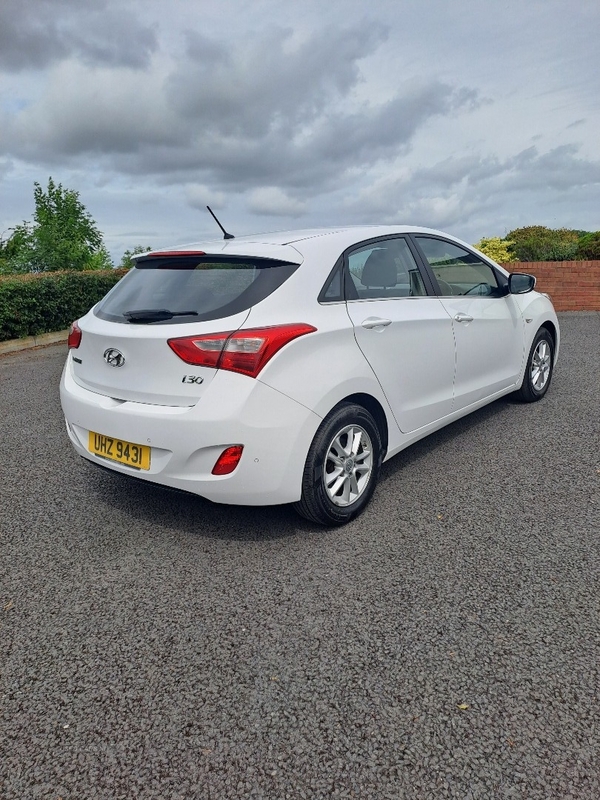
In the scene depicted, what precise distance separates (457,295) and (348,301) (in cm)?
137

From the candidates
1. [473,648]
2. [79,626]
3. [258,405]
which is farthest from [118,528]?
[473,648]

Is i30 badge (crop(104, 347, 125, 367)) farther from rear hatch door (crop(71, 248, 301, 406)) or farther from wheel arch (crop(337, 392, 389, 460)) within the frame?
wheel arch (crop(337, 392, 389, 460))

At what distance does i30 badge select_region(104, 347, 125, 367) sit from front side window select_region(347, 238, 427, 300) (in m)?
1.29

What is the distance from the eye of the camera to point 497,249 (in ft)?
59.6

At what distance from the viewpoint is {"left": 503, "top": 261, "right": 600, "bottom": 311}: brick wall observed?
1455 centimetres

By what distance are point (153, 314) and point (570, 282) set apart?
46.0 feet

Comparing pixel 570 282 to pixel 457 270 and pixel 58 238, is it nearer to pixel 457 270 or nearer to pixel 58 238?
pixel 457 270

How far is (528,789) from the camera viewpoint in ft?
5.70

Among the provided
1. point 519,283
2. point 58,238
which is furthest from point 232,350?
point 58,238

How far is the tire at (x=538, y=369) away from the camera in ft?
18.1

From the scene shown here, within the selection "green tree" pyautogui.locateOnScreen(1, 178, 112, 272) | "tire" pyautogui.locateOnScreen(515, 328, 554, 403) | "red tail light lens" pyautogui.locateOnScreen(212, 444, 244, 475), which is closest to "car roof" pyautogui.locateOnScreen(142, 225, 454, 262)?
"red tail light lens" pyautogui.locateOnScreen(212, 444, 244, 475)

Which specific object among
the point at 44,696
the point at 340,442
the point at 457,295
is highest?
the point at 457,295

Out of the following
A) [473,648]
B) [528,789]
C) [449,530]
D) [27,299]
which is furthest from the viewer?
[27,299]

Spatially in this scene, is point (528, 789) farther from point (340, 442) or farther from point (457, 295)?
point (457, 295)
